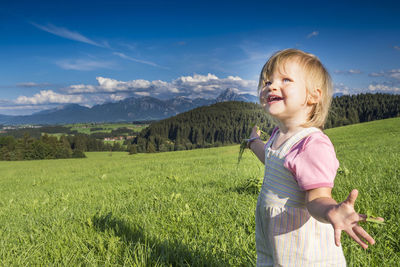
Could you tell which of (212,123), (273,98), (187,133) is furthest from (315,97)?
(212,123)

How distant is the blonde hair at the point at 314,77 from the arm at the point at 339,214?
1.83 feet

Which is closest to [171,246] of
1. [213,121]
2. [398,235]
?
[398,235]

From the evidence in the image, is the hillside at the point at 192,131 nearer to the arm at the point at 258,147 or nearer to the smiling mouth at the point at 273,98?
the arm at the point at 258,147

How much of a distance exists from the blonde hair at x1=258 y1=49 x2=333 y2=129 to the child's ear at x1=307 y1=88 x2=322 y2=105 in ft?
0.04

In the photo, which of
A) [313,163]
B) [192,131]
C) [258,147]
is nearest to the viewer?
[313,163]

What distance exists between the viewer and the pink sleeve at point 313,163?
1192 mm

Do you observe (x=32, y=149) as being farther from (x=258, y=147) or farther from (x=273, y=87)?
(x=273, y=87)

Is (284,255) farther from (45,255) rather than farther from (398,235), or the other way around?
(45,255)

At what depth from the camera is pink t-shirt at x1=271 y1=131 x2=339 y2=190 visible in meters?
1.19

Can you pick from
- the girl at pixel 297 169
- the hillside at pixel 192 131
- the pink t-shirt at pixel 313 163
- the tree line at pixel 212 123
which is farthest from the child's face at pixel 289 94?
the hillside at pixel 192 131

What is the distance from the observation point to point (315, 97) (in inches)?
61.7

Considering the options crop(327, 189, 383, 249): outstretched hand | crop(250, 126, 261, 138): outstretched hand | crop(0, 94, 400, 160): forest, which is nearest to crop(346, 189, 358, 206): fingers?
crop(327, 189, 383, 249): outstretched hand

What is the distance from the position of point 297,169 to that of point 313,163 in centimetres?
9

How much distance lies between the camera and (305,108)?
158 centimetres
